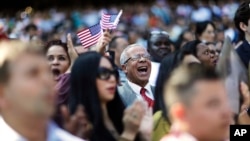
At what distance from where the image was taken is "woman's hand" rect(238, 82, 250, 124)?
7621mm

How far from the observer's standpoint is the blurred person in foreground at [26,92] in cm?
518

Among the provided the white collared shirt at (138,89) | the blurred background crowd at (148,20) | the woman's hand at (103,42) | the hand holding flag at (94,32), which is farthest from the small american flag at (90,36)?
the blurred background crowd at (148,20)

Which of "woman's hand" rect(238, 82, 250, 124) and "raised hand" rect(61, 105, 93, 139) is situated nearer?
"raised hand" rect(61, 105, 93, 139)

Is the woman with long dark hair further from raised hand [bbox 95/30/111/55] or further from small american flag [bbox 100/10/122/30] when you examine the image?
small american flag [bbox 100/10/122/30]

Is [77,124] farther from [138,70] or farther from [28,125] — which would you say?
[138,70]

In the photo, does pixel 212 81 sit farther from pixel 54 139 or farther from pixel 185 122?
pixel 54 139

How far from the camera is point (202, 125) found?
5277mm

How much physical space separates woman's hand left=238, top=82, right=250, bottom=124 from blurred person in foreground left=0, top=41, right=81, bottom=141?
8.04 ft

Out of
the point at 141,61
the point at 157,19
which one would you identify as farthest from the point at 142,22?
the point at 141,61

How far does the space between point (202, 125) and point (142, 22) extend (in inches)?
1038

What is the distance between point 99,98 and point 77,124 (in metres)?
0.58

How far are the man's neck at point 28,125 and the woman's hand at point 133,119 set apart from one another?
1283 millimetres

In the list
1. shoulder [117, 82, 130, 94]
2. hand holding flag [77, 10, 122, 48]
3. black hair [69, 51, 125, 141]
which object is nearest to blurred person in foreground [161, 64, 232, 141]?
black hair [69, 51, 125, 141]

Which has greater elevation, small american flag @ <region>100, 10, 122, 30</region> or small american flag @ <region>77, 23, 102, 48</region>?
small american flag @ <region>100, 10, 122, 30</region>
